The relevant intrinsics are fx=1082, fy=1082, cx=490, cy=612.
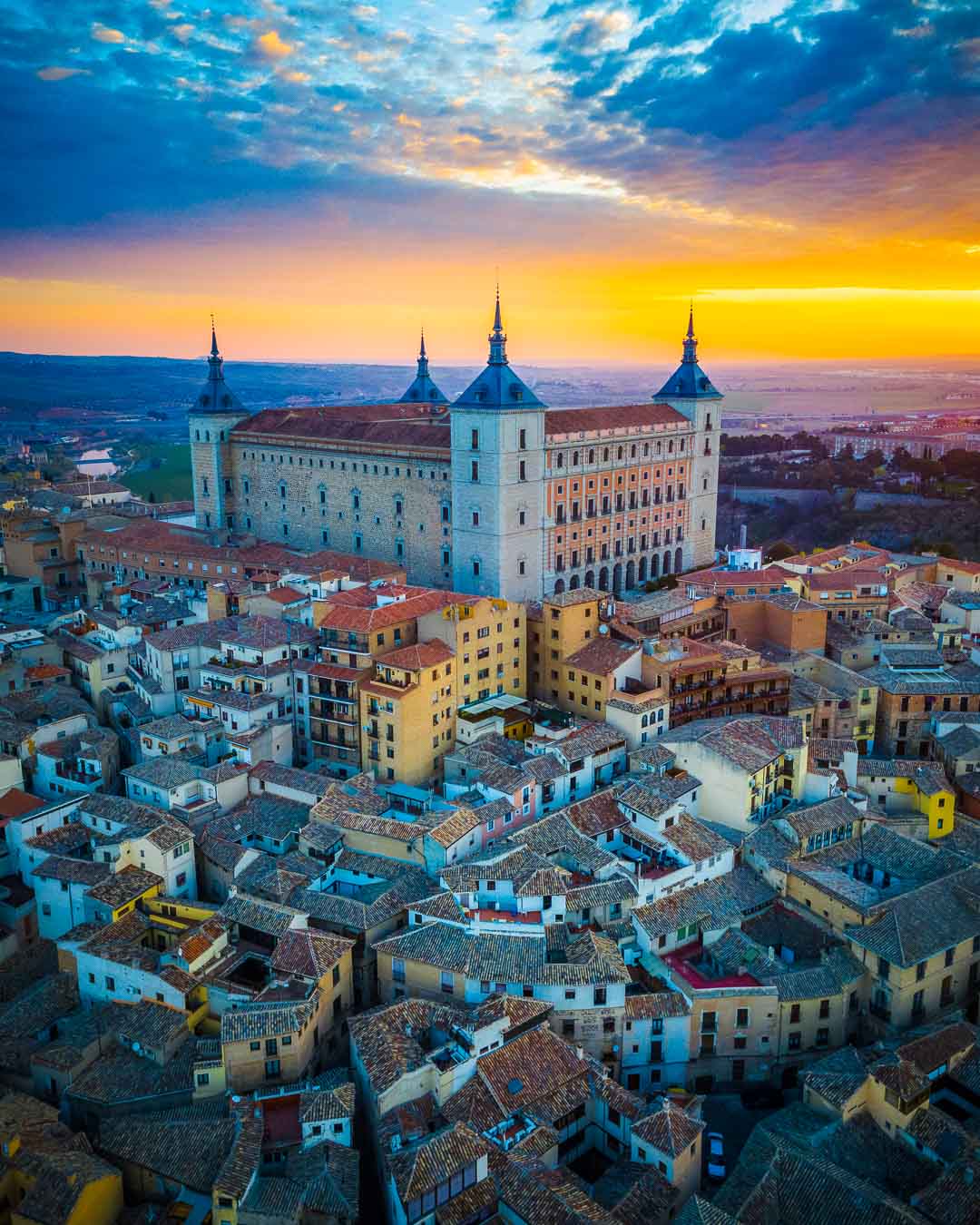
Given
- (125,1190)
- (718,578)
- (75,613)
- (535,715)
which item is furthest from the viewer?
(75,613)

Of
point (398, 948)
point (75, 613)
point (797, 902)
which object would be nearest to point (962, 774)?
point (797, 902)

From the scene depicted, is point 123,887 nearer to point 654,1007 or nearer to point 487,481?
point 654,1007

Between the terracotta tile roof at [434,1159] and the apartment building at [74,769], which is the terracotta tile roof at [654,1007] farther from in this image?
the apartment building at [74,769]

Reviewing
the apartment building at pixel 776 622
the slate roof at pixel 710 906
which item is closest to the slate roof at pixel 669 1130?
the slate roof at pixel 710 906

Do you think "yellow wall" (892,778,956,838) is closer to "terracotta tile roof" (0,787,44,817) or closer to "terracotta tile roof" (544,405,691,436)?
"terracotta tile roof" (0,787,44,817)

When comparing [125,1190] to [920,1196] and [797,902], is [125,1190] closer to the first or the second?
[920,1196]

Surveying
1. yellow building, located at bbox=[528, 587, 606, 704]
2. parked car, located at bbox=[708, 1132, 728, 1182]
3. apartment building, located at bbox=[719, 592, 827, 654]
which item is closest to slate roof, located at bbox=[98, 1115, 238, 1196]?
parked car, located at bbox=[708, 1132, 728, 1182]
